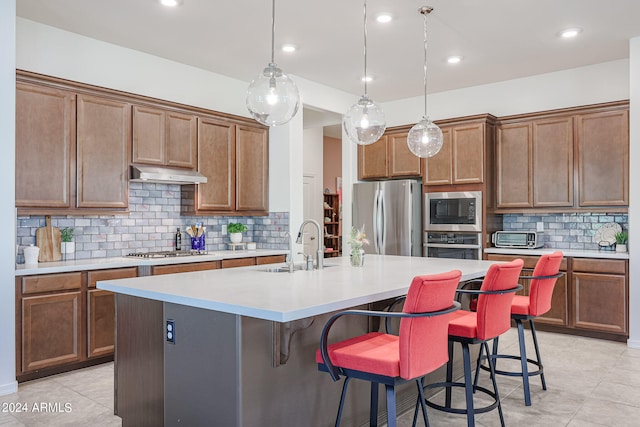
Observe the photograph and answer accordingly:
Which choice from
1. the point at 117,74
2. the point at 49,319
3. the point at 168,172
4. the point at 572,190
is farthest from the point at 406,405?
the point at 117,74

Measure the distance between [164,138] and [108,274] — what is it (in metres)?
1.44

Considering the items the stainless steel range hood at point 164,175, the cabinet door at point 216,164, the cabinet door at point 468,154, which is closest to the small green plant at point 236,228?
the cabinet door at point 216,164

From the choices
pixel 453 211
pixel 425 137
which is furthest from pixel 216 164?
pixel 453 211

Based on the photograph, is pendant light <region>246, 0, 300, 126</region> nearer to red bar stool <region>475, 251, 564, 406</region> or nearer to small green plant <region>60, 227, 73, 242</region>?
red bar stool <region>475, 251, 564, 406</region>

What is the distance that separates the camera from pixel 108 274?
398 centimetres

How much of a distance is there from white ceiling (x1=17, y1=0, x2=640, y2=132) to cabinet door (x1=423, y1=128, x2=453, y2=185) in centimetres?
76

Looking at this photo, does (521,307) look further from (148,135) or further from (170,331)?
(148,135)

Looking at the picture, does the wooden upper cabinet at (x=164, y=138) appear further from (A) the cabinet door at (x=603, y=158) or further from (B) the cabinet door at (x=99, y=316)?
(A) the cabinet door at (x=603, y=158)

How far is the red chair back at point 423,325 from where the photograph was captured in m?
1.95

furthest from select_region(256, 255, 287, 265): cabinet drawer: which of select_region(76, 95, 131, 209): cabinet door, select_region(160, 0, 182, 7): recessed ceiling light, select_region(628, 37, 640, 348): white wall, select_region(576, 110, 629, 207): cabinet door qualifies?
select_region(628, 37, 640, 348): white wall

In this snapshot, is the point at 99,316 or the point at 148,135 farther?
the point at 148,135

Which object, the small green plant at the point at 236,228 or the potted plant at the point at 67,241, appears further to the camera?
the small green plant at the point at 236,228

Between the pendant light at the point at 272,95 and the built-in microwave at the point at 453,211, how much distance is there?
11.1 ft

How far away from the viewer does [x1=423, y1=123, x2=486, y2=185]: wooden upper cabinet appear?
560 centimetres
